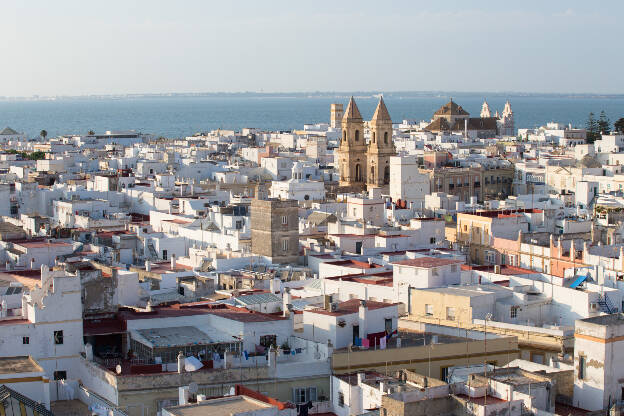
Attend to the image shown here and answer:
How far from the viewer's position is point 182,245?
4447cm

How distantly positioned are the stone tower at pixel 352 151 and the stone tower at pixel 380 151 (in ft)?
4.82

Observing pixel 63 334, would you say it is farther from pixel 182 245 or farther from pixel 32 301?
pixel 182 245

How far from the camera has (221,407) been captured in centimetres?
1973

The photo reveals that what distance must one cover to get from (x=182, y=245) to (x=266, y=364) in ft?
66.2

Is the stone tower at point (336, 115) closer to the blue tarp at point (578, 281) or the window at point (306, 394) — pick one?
the blue tarp at point (578, 281)

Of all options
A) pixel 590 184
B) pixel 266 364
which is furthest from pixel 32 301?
pixel 590 184

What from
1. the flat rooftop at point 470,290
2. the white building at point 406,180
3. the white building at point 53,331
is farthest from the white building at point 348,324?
the white building at point 406,180

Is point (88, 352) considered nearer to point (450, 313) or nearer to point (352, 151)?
point (450, 313)

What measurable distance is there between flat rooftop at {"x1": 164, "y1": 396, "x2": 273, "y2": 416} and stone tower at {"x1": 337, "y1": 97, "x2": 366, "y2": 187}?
48355mm

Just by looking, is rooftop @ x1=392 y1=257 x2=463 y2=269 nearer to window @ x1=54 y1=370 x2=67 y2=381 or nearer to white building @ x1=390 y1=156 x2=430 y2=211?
window @ x1=54 y1=370 x2=67 y2=381

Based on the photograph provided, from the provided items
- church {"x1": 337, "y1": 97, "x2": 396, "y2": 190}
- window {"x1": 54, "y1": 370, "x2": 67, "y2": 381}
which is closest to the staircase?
window {"x1": 54, "y1": 370, "x2": 67, "y2": 381}

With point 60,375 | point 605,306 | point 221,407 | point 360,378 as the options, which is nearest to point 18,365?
point 60,375

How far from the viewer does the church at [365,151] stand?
66.7m

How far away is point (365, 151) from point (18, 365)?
4734 centimetres
